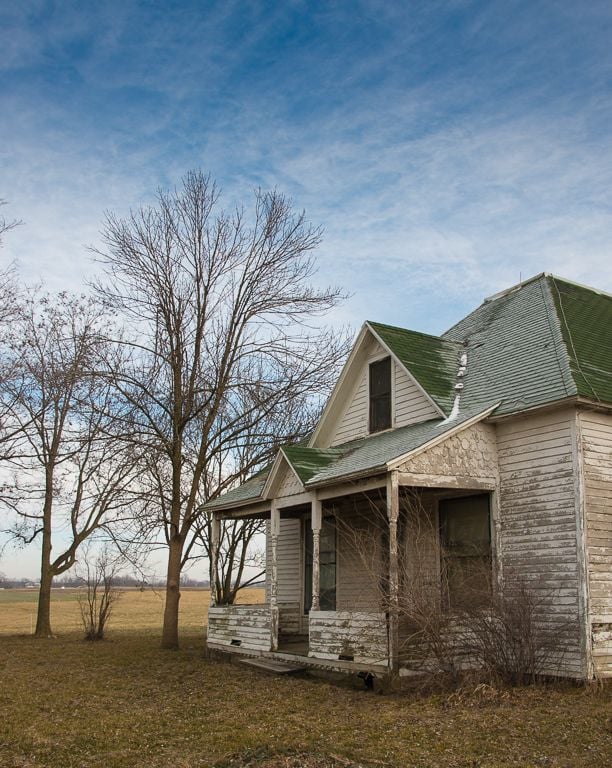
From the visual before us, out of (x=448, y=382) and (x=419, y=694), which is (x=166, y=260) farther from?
(x=419, y=694)

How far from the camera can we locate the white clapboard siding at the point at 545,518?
37.0 ft

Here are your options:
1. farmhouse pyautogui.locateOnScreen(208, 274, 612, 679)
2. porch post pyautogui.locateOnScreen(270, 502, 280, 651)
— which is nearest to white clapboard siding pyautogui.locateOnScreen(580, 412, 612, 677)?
farmhouse pyautogui.locateOnScreen(208, 274, 612, 679)

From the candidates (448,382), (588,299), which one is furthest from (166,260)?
(588,299)

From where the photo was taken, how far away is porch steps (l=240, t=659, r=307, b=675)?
13219 mm

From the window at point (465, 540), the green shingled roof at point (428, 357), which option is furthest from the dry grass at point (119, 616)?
the window at point (465, 540)

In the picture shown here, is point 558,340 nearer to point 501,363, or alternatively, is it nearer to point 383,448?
point 501,363

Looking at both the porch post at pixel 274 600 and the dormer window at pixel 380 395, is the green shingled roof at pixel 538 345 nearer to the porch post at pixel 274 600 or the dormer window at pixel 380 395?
the dormer window at pixel 380 395

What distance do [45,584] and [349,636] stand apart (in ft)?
51.1

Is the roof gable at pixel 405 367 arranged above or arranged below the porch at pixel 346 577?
above

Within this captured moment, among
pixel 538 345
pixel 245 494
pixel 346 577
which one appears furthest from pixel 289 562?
pixel 538 345

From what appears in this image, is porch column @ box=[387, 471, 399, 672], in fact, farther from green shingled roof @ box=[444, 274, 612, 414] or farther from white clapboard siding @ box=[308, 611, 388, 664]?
green shingled roof @ box=[444, 274, 612, 414]

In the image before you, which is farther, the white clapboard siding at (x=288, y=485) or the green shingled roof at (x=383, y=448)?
the white clapboard siding at (x=288, y=485)

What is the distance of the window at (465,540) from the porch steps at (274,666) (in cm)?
313

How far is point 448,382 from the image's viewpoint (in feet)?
48.2
